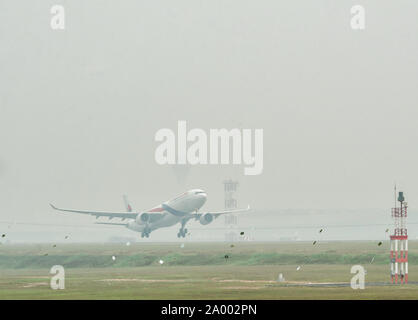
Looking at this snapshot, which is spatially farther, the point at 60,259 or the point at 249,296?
the point at 60,259

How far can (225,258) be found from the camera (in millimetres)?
150875

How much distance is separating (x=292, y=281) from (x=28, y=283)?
2912 centimetres

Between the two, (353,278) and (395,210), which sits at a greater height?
(395,210)

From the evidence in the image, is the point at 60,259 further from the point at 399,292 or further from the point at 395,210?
the point at 399,292
